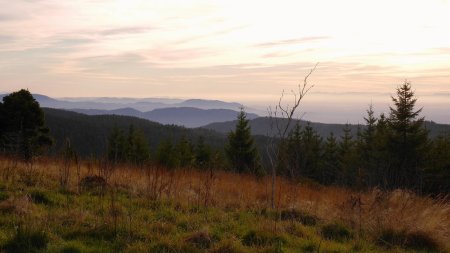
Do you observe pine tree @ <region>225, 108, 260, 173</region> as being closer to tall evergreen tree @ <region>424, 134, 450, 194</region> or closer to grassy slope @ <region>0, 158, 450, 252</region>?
tall evergreen tree @ <region>424, 134, 450, 194</region>

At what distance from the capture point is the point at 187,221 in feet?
19.4

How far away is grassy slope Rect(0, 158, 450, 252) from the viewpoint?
15.5 ft

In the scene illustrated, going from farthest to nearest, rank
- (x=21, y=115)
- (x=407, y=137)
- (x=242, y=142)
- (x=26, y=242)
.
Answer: (x=242, y=142), (x=407, y=137), (x=21, y=115), (x=26, y=242)

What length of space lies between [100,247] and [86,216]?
1.13m

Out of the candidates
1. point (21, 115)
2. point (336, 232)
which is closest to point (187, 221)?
point (336, 232)

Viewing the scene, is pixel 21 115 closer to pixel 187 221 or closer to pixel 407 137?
pixel 187 221

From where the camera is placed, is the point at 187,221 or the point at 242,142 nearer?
the point at 187,221

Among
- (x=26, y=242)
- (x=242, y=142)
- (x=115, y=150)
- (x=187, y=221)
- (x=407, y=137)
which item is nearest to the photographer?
(x=26, y=242)

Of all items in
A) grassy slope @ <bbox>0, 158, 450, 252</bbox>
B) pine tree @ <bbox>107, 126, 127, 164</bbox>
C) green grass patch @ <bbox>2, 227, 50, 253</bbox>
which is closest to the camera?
green grass patch @ <bbox>2, 227, 50, 253</bbox>

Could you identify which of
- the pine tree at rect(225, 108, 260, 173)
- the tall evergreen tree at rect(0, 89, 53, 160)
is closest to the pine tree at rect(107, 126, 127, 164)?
the tall evergreen tree at rect(0, 89, 53, 160)

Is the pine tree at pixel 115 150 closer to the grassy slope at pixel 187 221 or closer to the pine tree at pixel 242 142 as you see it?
the grassy slope at pixel 187 221

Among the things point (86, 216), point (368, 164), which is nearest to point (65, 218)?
point (86, 216)

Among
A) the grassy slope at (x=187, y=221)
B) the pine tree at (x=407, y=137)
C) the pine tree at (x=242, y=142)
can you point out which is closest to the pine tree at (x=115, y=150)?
the grassy slope at (x=187, y=221)

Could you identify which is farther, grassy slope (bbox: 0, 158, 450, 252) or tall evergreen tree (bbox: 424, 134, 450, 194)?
tall evergreen tree (bbox: 424, 134, 450, 194)
